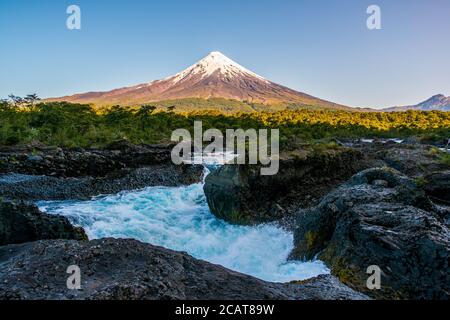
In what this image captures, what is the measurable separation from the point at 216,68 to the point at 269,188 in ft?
605

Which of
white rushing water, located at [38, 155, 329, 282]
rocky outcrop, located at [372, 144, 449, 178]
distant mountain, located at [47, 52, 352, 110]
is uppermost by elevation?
distant mountain, located at [47, 52, 352, 110]

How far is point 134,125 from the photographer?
40.7m

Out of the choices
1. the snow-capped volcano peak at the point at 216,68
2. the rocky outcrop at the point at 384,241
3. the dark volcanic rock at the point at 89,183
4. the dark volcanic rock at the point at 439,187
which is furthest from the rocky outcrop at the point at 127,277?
the snow-capped volcano peak at the point at 216,68

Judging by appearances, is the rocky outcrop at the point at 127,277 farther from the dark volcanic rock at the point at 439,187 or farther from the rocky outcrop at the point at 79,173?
the rocky outcrop at the point at 79,173

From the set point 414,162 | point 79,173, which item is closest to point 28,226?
point 79,173

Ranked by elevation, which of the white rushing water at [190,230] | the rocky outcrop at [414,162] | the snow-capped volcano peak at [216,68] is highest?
the snow-capped volcano peak at [216,68]

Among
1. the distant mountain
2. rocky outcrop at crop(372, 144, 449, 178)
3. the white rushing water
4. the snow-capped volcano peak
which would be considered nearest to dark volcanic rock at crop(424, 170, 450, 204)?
rocky outcrop at crop(372, 144, 449, 178)

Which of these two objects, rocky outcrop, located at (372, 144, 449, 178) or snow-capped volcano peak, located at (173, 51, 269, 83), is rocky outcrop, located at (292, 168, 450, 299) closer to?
rocky outcrop, located at (372, 144, 449, 178)

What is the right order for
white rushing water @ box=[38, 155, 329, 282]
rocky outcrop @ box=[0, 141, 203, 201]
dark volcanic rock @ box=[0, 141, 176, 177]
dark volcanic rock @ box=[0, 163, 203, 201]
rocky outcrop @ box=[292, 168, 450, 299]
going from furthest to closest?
dark volcanic rock @ box=[0, 141, 176, 177]
rocky outcrop @ box=[0, 141, 203, 201]
dark volcanic rock @ box=[0, 163, 203, 201]
white rushing water @ box=[38, 155, 329, 282]
rocky outcrop @ box=[292, 168, 450, 299]

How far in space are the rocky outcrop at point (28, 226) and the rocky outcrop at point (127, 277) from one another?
3.02 meters

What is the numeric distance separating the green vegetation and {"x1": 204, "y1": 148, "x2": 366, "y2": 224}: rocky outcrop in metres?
1.98

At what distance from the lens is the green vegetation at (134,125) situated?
27969mm

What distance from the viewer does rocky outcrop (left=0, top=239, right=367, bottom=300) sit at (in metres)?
3.72

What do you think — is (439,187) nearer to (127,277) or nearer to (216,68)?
(127,277)
